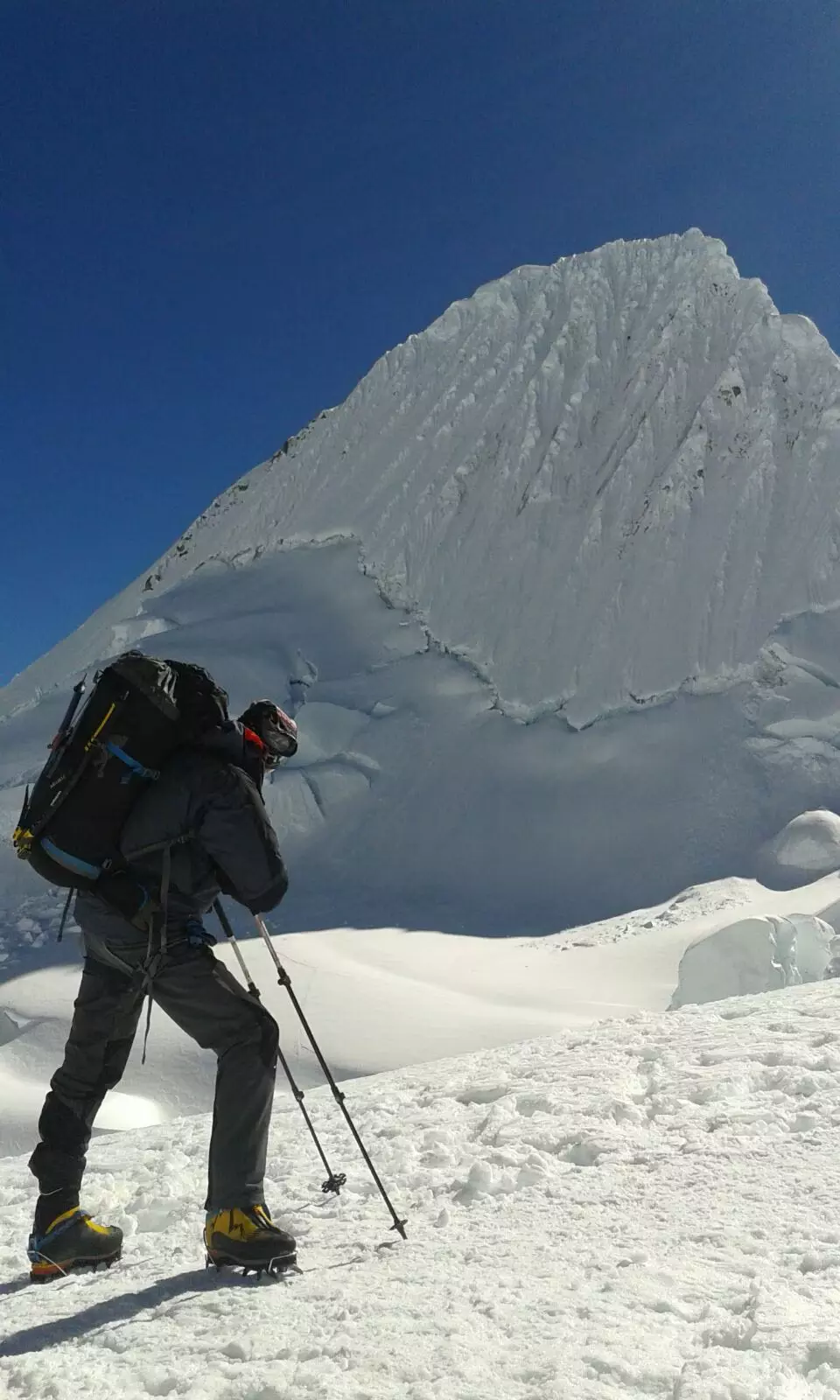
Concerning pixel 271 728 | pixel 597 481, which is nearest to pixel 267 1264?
pixel 271 728

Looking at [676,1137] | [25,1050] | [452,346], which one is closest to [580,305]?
[452,346]

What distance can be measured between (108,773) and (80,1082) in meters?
1.01

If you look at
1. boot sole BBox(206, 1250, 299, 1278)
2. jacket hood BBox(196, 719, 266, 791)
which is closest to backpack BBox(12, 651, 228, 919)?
jacket hood BBox(196, 719, 266, 791)

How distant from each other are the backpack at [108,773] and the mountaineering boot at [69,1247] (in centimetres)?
102

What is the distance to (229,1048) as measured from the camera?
308 centimetres

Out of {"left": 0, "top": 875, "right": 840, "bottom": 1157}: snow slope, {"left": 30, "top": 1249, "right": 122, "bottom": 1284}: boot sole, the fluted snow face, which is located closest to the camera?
{"left": 30, "top": 1249, "right": 122, "bottom": 1284}: boot sole

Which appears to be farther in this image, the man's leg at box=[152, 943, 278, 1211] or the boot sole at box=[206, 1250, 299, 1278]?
the man's leg at box=[152, 943, 278, 1211]

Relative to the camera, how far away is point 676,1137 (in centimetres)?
359

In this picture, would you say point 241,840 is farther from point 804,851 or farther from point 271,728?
point 804,851

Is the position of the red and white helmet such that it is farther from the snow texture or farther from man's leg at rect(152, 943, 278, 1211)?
the snow texture

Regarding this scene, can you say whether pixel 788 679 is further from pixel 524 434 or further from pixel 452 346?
pixel 452 346

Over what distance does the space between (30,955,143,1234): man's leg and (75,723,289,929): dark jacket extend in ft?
0.83

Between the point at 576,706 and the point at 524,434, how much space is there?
10685 millimetres

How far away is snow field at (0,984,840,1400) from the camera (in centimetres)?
220
